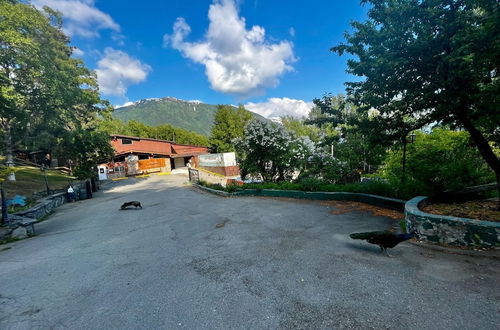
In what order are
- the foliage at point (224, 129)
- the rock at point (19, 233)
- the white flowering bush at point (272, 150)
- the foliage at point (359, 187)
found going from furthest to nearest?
the foliage at point (224, 129) < the white flowering bush at point (272, 150) < the rock at point (19, 233) < the foliage at point (359, 187)

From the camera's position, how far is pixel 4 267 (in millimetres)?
5215

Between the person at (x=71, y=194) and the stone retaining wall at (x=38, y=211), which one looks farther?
the person at (x=71, y=194)

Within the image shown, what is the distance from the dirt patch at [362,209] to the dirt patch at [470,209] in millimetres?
1098

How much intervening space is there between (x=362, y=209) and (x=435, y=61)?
477 centimetres

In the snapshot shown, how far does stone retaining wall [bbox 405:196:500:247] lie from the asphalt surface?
28 centimetres

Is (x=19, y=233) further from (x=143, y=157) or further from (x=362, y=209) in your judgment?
(x=143, y=157)

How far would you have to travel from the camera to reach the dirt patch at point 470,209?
182 inches

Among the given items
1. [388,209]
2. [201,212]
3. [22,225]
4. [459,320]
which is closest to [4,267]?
[22,225]

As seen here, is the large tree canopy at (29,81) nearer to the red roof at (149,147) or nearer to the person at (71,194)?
the person at (71,194)

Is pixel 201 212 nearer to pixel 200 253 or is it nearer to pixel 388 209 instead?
pixel 200 253

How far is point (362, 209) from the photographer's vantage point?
7691mm

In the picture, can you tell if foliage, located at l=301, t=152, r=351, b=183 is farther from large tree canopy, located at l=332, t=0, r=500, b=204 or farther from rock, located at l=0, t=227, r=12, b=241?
rock, located at l=0, t=227, r=12, b=241

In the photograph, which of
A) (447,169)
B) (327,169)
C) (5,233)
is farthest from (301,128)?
(5,233)

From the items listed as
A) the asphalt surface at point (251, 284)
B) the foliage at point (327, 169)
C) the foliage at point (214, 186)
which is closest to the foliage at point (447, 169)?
the asphalt surface at point (251, 284)
